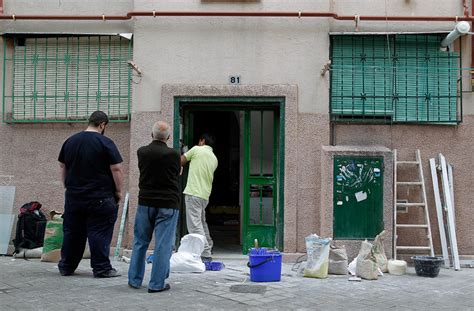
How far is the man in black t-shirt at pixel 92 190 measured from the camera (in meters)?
6.52

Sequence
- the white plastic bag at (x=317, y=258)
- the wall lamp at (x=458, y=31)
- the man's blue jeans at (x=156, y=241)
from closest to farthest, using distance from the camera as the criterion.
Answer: the man's blue jeans at (x=156, y=241)
the white plastic bag at (x=317, y=258)
the wall lamp at (x=458, y=31)

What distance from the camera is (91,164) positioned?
257 inches

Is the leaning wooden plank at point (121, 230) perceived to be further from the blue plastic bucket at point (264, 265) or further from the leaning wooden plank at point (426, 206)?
the leaning wooden plank at point (426, 206)

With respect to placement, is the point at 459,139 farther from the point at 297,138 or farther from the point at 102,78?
the point at 102,78

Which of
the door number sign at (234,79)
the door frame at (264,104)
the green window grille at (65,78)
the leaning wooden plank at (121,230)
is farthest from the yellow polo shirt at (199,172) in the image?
the green window grille at (65,78)

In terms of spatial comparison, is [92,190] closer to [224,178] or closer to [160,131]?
[160,131]

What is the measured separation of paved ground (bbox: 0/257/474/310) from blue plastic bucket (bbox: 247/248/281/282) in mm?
136

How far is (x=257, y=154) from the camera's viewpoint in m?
8.74

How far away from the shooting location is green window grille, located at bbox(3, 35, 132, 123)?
28.8ft

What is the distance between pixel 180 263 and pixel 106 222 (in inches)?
47.2

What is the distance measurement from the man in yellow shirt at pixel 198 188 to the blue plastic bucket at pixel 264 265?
1262mm

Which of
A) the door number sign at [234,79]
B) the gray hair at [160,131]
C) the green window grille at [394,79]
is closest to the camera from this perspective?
the gray hair at [160,131]

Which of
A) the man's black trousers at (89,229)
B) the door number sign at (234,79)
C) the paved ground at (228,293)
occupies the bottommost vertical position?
the paved ground at (228,293)

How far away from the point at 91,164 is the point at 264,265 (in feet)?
7.95
